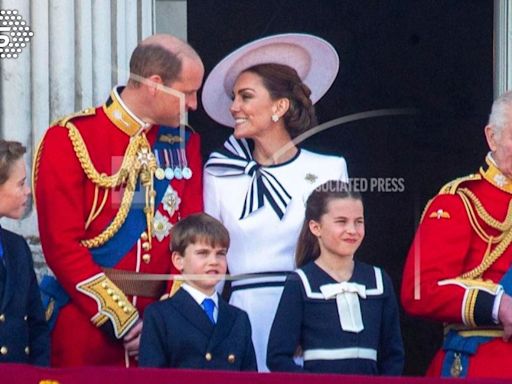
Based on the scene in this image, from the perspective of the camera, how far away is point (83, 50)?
743 centimetres

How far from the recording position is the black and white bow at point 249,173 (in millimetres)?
7145

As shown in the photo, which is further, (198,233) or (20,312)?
(198,233)

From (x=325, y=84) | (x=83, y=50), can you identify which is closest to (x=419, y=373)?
(x=325, y=84)

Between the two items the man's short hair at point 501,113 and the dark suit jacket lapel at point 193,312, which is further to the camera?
the man's short hair at point 501,113

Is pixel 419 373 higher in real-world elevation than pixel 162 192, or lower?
lower

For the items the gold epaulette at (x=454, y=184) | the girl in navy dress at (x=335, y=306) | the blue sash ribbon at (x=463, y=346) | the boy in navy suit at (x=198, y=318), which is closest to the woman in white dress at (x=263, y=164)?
the girl in navy dress at (x=335, y=306)

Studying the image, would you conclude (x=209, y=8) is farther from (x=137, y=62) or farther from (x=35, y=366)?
(x=35, y=366)

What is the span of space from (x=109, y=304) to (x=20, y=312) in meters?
0.30

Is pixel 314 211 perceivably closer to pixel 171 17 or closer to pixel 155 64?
pixel 155 64

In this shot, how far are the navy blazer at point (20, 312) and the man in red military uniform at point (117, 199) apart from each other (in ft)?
0.48

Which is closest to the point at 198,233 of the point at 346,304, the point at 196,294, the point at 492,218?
the point at 196,294

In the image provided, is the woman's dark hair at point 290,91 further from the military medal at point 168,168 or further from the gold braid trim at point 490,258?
the gold braid trim at point 490,258

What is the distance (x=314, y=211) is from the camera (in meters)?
7.07

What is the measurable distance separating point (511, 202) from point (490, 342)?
0.48 meters
